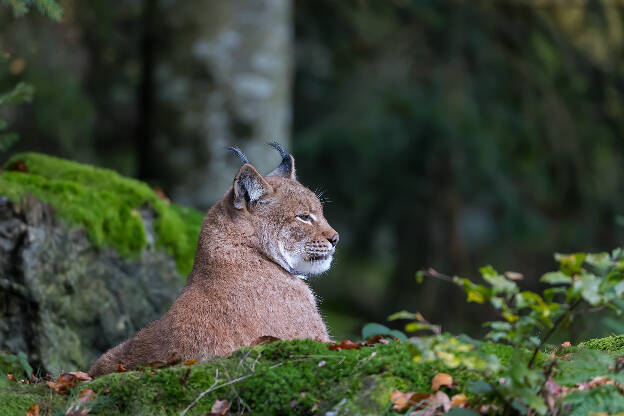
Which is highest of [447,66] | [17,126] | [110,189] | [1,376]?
[447,66]

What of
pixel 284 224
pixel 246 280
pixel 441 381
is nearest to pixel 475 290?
pixel 441 381

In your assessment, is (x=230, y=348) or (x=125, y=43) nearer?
(x=230, y=348)

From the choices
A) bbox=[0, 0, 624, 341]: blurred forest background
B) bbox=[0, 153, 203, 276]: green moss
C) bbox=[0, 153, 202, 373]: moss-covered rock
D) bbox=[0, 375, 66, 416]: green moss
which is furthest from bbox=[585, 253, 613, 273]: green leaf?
bbox=[0, 0, 624, 341]: blurred forest background

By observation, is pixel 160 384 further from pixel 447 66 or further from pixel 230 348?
pixel 447 66

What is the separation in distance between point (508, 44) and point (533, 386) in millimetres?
11293

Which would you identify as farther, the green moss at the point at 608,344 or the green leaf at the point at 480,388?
the green moss at the point at 608,344

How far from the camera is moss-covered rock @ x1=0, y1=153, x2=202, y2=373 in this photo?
6.53 metres

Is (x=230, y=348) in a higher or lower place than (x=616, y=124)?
lower

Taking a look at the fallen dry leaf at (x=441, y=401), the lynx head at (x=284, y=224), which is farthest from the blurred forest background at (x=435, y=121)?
the fallen dry leaf at (x=441, y=401)

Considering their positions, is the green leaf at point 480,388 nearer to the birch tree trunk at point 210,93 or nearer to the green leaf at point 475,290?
the green leaf at point 475,290

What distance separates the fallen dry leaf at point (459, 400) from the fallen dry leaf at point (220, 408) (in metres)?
1.07

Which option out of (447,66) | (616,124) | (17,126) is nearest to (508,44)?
(447,66)

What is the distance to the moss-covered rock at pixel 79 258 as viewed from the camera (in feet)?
21.4

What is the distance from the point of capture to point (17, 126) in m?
12.4
